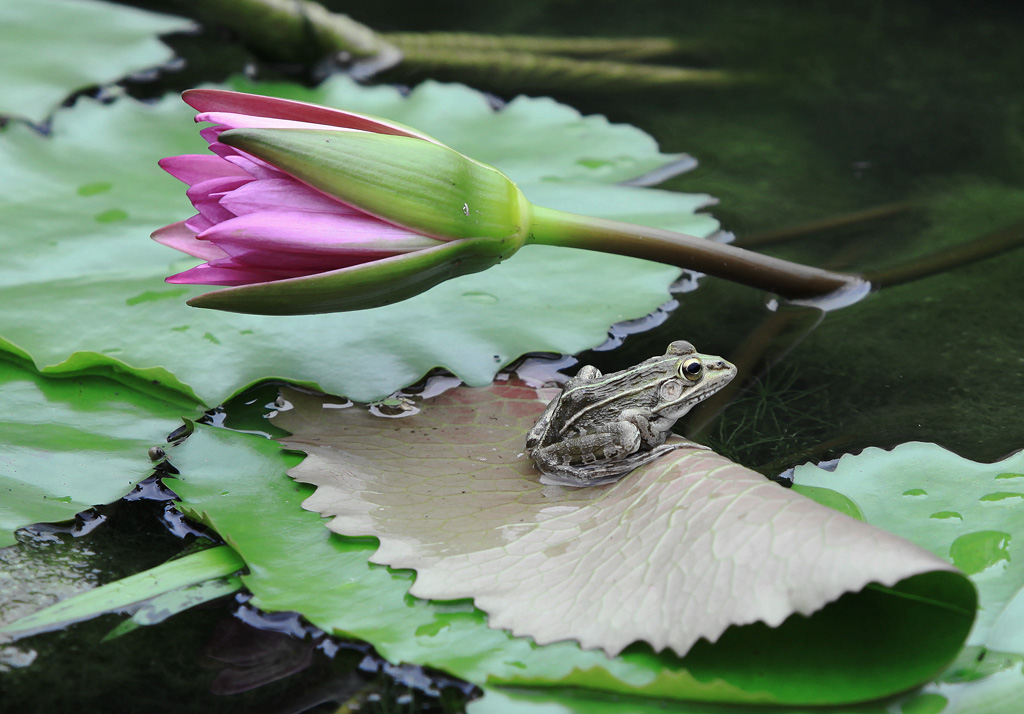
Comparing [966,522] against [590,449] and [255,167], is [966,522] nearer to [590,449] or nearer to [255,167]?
[590,449]

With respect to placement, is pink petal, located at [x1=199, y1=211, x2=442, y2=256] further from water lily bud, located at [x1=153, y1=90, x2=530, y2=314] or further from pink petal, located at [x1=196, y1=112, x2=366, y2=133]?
pink petal, located at [x1=196, y1=112, x2=366, y2=133]

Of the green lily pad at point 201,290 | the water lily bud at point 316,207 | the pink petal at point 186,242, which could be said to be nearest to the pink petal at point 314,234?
the water lily bud at point 316,207

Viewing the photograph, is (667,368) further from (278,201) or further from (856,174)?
(856,174)

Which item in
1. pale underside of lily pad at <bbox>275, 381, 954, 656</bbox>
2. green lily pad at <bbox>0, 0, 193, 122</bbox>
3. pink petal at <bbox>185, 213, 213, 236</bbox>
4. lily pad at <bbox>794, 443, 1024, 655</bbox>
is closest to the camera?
pale underside of lily pad at <bbox>275, 381, 954, 656</bbox>

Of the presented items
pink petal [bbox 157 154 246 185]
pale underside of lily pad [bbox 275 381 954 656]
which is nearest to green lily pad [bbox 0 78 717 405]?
pale underside of lily pad [bbox 275 381 954 656]

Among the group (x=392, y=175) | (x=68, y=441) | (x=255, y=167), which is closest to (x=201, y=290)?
(x=68, y=441)

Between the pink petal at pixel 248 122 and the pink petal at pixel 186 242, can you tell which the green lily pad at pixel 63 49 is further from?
the pink petal at pixel 248 122
